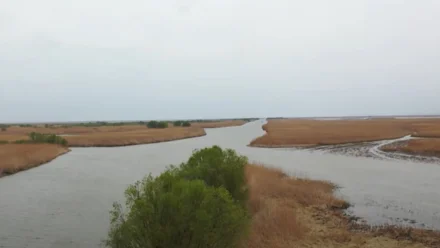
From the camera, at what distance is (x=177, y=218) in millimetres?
7914

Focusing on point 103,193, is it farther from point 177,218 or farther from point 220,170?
point 177,218

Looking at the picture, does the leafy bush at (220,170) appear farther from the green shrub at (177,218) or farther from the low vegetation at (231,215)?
the green shrub at (177,218)

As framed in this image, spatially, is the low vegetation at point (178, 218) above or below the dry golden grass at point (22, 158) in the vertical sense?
above

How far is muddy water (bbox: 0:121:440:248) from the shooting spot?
15.0 metres

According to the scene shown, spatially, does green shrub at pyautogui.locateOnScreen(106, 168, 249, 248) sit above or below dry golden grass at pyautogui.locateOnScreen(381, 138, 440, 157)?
above

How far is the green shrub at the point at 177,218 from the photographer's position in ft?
26.1

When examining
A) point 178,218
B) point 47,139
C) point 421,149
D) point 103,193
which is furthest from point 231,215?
point 47,139

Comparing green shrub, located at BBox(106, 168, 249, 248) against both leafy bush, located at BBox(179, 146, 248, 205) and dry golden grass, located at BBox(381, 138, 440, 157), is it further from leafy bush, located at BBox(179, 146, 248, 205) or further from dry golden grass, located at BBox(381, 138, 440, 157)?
dry golden grass, located at BBox(381, 138, 440, 157)

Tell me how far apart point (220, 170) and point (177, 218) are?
6.13 meters

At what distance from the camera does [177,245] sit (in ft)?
26.7

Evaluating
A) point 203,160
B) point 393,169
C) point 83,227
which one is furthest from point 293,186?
point 393,169

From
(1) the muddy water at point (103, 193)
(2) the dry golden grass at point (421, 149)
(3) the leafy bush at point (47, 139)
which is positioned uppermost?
(3) the leafy bush at point (47, 139)

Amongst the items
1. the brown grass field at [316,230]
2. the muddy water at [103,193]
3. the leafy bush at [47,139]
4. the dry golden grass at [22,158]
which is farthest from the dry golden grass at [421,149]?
the leafy bush at [47,139]

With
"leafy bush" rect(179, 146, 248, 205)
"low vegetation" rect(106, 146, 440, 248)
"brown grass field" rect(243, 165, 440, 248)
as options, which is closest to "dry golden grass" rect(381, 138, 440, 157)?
"low vegetation" rect(106, 146, 440, 248)
